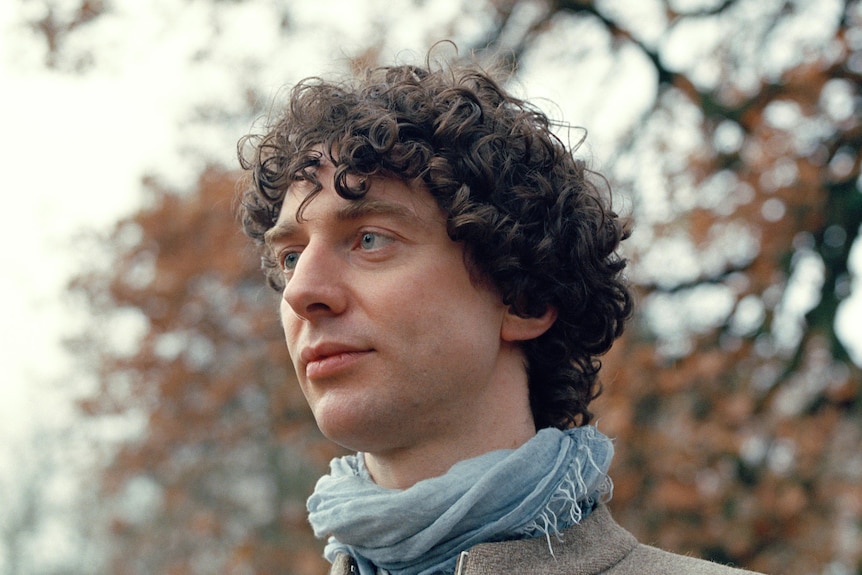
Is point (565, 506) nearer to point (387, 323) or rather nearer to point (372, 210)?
point (387, 323)

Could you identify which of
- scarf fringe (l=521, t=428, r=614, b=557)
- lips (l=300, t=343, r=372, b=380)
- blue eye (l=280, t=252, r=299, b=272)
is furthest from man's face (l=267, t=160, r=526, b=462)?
scarf fringe (l=521, t=428, r=614, b=557)

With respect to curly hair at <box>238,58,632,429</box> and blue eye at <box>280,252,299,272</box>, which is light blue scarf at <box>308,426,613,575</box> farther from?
blue eye at <box>280,252,299,272</box>

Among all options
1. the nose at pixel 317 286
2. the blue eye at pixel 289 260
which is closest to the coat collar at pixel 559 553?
the nose at pixel 317 286

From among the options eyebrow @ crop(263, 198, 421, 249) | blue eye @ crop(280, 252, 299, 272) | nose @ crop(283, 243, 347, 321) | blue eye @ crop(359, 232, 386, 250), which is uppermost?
blue eye @ crop(280, 252, 299, 272)

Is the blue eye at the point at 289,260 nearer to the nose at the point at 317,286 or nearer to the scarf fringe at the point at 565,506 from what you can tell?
the nose at the point at 317,286

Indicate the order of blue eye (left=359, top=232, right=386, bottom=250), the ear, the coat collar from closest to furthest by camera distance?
the coat collar → blue eye (left=359, top=232, right=386, bottom=250) → the ear

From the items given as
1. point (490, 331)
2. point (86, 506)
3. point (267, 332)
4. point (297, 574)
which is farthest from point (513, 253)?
point (86, 506)

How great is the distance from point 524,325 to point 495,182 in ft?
1.14

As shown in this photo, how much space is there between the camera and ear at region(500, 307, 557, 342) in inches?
97.2

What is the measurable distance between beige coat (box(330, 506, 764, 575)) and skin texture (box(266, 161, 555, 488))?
0.23 metres

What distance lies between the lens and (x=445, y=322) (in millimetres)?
2283

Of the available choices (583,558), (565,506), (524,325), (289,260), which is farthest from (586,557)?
(289,260)

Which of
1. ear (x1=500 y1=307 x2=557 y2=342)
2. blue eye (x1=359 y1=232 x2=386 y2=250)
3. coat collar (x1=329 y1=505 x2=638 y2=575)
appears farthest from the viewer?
ear (x1=500 y1=307 x2=557 y2=342)

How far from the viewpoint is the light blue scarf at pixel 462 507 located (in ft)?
7.24
